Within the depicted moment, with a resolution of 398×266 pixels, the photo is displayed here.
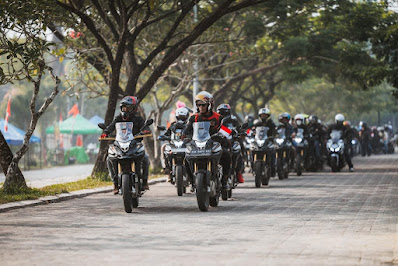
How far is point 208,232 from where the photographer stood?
34.6 ft

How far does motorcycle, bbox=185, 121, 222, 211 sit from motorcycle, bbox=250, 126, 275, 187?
22.4 feet

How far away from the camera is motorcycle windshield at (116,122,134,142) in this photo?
45.5 ft

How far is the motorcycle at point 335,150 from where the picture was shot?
1156 inches

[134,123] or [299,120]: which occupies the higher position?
[299,120]

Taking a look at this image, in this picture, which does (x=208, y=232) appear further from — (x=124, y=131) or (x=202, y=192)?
(x=124, y=131)

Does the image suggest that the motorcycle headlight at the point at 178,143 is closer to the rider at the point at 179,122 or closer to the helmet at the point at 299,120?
the rider at the point at 179,122

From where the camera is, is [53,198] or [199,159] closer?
[199,159]

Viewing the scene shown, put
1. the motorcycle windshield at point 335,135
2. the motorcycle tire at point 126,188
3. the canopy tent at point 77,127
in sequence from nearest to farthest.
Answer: the motorcycle tire at point 126,188, the motorcycle windshield at point 335,135, the canopy tent at point 77,127

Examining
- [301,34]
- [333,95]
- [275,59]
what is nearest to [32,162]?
[275,59]

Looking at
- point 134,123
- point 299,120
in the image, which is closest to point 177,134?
point 134,123

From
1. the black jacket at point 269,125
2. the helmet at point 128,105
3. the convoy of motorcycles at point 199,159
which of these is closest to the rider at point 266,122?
the black jacket at point 269,125

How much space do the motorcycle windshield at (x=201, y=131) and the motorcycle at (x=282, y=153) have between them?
11.0m

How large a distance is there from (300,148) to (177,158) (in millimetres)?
→ 10959

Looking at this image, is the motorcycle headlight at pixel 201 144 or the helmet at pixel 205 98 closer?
the motorcycle headlight at pixel 201 144
